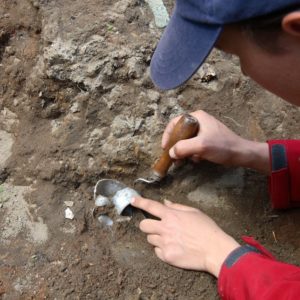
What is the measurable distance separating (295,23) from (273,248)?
0.87 meters

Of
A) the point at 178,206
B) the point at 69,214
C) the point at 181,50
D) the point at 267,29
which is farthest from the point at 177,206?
the point at 267,29

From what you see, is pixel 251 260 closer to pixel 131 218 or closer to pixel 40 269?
pixel 131 218

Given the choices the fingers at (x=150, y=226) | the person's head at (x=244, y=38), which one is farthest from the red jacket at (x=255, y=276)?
the person's head at (x=244, y=38)

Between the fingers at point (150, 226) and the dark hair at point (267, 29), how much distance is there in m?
0.72

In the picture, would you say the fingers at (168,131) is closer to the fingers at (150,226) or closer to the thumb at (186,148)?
the thumb at (186,148)

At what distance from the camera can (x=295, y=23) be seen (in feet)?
2.72

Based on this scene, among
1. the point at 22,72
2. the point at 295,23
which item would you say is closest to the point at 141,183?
the point at 22,72

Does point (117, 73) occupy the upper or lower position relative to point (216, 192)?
upper

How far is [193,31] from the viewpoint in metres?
0.98

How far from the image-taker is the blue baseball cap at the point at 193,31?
2.79 ft

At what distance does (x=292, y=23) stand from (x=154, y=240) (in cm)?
83

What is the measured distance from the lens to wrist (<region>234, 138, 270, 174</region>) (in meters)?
1.55

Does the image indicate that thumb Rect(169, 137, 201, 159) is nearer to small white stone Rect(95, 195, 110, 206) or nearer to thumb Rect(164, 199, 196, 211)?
thumb Rect(164, 199, 196, 211)

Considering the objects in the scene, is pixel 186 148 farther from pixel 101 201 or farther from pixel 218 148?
pixel 101 201
